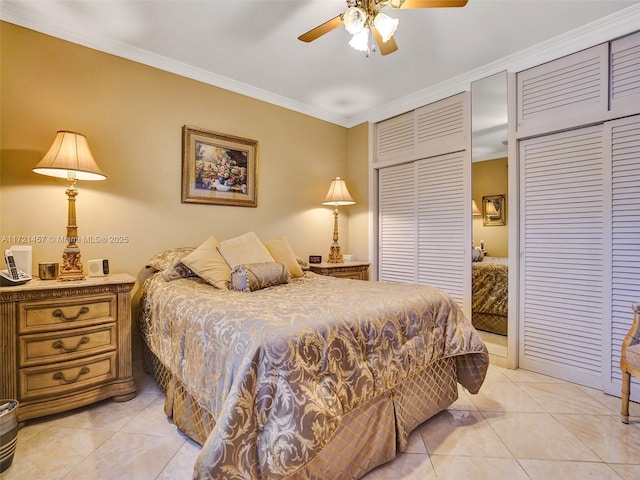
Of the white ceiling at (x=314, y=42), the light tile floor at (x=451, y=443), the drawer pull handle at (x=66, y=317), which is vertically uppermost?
the white ceiling at (x=314, y=42)

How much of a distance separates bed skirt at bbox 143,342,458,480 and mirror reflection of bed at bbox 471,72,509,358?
1.20 meters

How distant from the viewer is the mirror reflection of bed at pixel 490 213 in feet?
9.57

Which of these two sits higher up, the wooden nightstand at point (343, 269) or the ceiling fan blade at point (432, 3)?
the ceiling fan blade at point (432, 3)

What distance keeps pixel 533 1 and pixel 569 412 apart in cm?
272

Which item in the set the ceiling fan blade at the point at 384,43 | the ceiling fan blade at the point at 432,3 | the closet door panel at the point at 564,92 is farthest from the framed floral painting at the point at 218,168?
the closet door panel at the point at 564,92

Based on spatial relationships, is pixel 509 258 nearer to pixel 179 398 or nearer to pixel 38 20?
pixel 179 398

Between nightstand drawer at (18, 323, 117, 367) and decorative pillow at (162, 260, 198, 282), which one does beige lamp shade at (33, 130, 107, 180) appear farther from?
nightstand drawer at (18, 323, 117, 367)

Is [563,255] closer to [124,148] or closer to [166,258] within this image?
[166,258]

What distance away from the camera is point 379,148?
13.1ft

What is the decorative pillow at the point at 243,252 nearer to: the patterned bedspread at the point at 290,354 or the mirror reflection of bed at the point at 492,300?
the patterned bedspread at the point at 290,354

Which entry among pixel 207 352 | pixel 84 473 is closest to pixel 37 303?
pixel 84 473

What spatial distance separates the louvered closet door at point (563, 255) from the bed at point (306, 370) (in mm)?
1073

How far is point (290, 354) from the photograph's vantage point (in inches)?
47.3

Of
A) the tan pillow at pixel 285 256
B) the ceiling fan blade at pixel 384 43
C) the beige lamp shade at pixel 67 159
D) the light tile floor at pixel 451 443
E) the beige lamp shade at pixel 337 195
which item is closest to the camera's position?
the light tile floor at pixel 451 443
